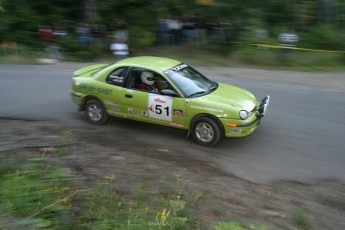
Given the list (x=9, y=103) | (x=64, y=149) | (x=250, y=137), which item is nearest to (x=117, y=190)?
(x=64, y=149)

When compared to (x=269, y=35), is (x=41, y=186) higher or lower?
lower

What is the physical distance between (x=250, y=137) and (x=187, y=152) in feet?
5.00

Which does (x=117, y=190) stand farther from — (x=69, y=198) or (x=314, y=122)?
(x=314, y=122)

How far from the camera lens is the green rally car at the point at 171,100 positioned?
8.34m

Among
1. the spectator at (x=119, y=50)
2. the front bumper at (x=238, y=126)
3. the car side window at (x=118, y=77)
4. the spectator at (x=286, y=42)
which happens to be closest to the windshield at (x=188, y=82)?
the front bumper at (x=238, y=126)

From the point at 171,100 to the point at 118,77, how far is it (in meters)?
1.47

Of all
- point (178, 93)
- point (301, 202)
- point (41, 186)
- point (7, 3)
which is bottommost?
point (301, 202)

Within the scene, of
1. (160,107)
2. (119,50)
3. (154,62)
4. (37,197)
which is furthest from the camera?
(119,50)

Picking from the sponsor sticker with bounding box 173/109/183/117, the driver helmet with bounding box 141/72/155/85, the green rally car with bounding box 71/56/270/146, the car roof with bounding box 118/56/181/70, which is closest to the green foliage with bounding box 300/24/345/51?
the green rally car with bounding box 71/56/270/146

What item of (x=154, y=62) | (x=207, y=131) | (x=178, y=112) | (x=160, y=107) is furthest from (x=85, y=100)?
(x=207, y=131)

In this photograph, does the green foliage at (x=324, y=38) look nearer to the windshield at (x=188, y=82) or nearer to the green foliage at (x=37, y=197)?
the windshield at (x=188, y=82)

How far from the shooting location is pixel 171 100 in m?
8.56

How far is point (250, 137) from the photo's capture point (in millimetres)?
9039

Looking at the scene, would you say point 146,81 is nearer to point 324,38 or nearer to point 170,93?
point 170,93
